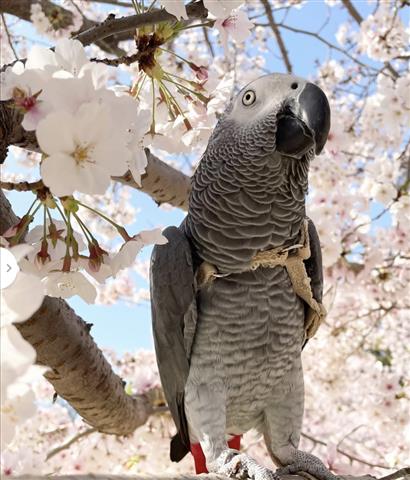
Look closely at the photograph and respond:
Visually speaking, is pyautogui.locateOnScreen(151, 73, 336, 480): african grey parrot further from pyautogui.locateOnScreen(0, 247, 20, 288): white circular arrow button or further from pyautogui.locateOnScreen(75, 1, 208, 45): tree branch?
pyautogui.locateOnScreen(0, 247, 20, 288): white circular arrow button

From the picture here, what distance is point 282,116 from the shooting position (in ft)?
5.19

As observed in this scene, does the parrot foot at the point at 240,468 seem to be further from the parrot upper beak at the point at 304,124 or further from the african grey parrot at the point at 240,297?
the parrot upper beak at the point at 304,124

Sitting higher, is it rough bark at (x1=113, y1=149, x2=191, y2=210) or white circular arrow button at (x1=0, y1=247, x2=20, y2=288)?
rough bark at (x1=113, y1=149, x2=191, y2=210)

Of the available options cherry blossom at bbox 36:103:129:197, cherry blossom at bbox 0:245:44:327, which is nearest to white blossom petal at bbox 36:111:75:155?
cherry blossom at bbox 36:103:129:197

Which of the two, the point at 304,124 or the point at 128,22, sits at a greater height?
the point at 304,124

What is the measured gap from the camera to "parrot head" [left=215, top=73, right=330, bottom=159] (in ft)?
4.82

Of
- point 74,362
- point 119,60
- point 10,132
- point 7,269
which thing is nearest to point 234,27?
point 119,60

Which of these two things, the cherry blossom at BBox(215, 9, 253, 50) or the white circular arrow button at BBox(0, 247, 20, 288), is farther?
the cherry blossom at BBox(215, 9, 253, 50)

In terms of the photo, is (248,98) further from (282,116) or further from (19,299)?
(19,299)

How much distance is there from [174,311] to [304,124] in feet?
2.19

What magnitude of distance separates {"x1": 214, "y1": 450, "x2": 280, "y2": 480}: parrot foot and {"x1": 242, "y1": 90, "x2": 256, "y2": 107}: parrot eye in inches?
40.8

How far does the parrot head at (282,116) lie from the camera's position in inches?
57.9

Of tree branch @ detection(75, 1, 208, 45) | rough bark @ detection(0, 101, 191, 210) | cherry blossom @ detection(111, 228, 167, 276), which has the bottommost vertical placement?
cherry blossom @ detection(111, 228, 167, 276)

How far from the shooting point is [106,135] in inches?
29.6
